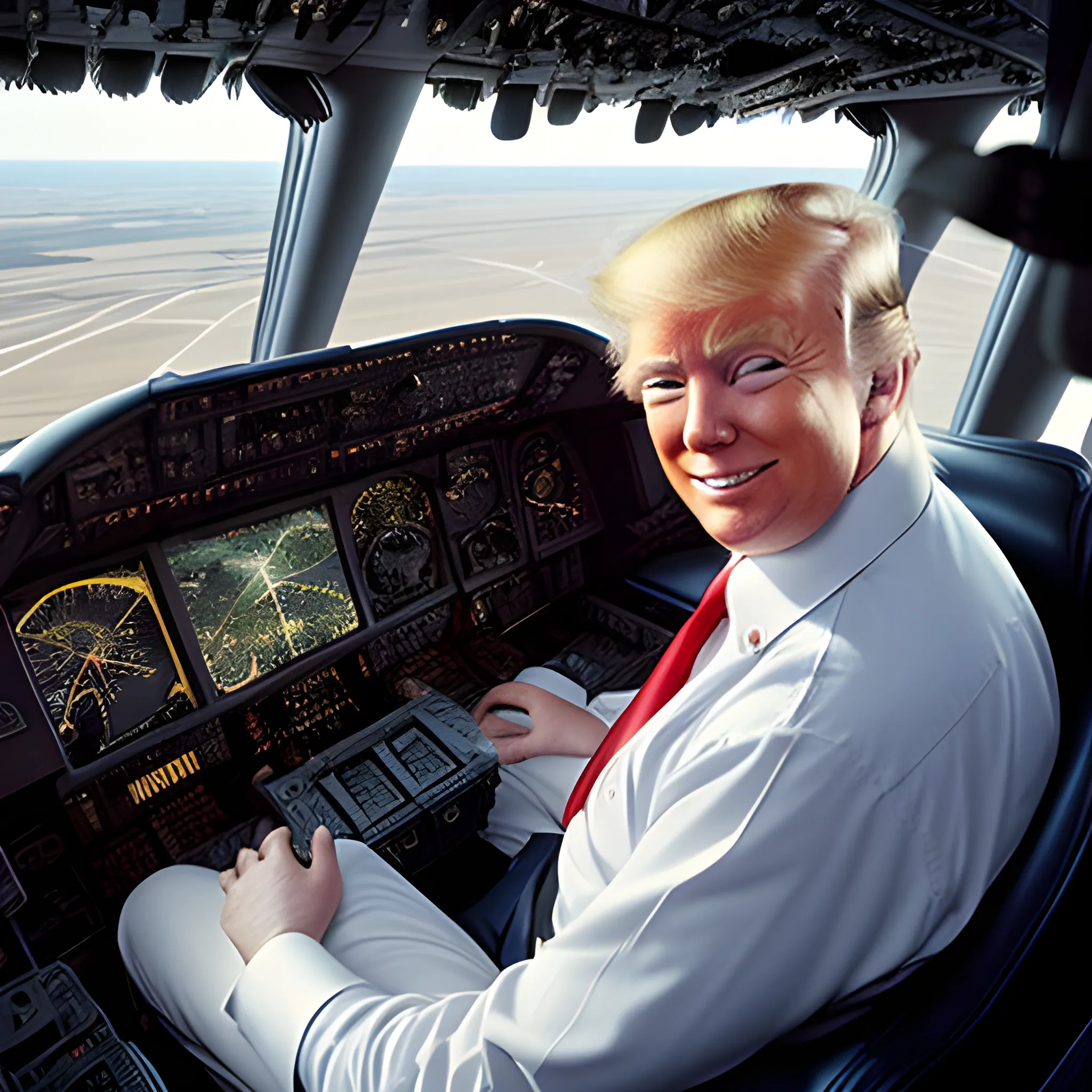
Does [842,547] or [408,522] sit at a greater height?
[842,547]

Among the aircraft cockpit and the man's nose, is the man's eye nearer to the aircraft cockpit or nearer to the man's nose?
the man's nose

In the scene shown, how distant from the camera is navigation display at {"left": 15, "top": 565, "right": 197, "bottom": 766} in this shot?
164cm

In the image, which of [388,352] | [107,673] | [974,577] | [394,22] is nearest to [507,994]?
[974,577]

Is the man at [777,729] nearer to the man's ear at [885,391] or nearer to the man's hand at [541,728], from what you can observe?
the man's ear at [885,391]

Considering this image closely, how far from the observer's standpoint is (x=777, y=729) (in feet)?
2.33

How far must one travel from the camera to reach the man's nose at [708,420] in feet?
2.55

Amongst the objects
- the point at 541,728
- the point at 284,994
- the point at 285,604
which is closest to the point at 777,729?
the point at 284,994

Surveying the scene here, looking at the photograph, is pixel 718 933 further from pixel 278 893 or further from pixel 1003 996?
pixel 278 893

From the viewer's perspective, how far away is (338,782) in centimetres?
179

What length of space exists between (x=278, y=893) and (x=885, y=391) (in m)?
1.05

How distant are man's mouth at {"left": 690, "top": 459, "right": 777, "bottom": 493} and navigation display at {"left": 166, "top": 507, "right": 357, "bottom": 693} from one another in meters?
1.48

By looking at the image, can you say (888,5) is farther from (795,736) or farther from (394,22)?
(795,736)

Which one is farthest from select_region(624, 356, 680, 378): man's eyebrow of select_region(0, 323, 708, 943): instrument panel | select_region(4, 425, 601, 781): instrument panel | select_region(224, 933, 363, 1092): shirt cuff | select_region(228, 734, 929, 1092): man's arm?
select_region(4, 425, 601, 781): instrument panel

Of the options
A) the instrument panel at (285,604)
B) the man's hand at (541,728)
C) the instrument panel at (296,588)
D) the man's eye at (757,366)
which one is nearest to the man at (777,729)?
the man's eye at (757,366)
